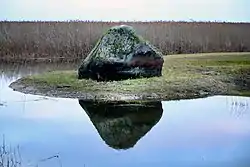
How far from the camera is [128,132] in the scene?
10.2 metres

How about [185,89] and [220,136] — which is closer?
[220,136]

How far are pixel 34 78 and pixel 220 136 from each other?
8852 millimetres

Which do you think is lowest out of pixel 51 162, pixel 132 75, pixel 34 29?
pixel 51 162

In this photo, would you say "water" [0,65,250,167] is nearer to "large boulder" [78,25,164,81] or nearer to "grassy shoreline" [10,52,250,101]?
"grassy shoreline" [10,52,250,101]

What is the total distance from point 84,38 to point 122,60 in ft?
44.2

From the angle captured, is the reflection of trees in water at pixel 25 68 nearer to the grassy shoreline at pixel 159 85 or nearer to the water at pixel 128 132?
the grassy shoreline at pixel 159 85

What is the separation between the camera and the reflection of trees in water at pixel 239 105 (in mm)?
12450

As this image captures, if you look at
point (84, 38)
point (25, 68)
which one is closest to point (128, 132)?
point (25, 68)

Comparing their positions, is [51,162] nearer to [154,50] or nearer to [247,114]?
[247,114]

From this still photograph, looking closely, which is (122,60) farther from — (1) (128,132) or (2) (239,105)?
(1) (128,132)

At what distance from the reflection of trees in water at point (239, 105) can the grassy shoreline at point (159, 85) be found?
2.62ft

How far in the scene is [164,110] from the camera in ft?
41.1

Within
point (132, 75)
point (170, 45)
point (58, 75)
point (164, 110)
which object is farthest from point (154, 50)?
point (170, 45)

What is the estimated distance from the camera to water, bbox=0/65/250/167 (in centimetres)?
839
